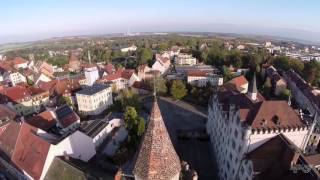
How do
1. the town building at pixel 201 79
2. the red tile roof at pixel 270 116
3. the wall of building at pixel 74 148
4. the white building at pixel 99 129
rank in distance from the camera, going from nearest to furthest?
the red tile roof at pixel 270 116, the wall of building at pixel 74 148, the white building at pixel 99 129, the town building at pixel 201 79

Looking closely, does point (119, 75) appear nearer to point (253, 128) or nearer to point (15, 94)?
point (15, 94)

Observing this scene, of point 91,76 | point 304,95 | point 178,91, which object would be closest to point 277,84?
point 304,95

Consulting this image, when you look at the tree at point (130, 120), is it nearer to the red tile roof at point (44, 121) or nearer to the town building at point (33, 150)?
the town building at point (33, 150)

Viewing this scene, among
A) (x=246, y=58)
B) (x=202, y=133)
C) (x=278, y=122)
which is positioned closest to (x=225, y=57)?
(x=246, y=58)

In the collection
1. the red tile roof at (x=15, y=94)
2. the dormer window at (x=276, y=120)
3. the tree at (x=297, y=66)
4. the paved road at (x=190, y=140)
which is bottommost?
the paved road at (x=190, y=140)

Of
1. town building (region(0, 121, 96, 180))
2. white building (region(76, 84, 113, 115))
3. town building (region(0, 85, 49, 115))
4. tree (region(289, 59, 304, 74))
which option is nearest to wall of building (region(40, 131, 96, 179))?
town building (region(0, 121, 96, 180))

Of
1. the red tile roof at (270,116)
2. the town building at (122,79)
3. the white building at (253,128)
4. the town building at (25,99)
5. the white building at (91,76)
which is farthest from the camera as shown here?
the white building at (91,76)

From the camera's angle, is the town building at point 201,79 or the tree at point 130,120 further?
the town building at point 201,79

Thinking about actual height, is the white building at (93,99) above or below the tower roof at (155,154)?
below

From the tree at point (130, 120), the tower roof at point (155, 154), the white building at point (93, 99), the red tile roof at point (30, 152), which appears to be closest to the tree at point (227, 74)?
the white building at point (93, 99)
